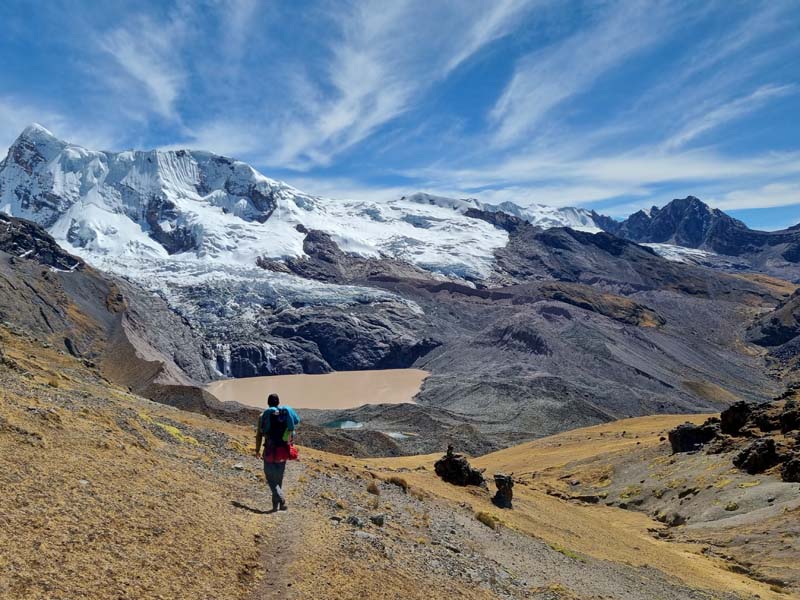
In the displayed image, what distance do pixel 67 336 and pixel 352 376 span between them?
65875mm

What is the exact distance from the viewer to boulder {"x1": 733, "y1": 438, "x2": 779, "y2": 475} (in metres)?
31.6

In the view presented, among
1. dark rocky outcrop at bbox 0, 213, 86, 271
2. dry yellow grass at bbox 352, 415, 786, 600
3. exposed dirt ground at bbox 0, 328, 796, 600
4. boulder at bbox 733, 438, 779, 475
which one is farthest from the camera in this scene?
dark rocky outcrop at bbox 0, 213, 86, 271

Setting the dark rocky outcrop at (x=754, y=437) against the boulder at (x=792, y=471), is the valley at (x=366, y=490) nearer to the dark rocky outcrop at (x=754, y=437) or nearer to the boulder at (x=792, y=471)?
the dark rocky outcrop at (x=754, y=437)

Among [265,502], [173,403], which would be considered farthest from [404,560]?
[173,403]

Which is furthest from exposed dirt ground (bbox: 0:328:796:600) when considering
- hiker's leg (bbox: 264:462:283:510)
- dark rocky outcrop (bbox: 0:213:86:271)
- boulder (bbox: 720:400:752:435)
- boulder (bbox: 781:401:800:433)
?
dark rocky outcrop (bbox: 0:213:86:271)

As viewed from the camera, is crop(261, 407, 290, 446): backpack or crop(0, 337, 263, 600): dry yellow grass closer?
crop(0, 337, 263, 600): dry yellow grass

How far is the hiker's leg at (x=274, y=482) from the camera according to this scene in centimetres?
1196

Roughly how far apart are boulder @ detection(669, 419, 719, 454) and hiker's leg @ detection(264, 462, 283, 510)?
34985mm

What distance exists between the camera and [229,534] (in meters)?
9.71

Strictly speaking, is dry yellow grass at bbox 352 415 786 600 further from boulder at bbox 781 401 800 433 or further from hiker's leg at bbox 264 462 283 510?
boulder at bbox 781 401 800 433

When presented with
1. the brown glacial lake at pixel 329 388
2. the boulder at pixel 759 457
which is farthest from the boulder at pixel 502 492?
the brown glacial lake at pixel 329 388

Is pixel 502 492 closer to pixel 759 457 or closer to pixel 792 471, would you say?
pixel 792 471

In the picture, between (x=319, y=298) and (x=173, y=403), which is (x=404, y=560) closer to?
(x=173, y=403)

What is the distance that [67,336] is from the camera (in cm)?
9381
